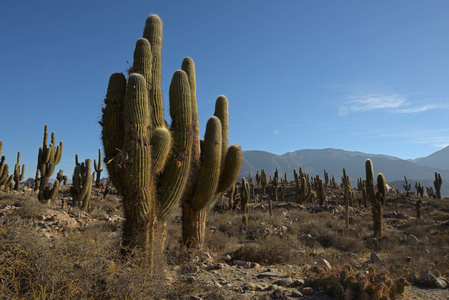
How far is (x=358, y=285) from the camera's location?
18.7ft

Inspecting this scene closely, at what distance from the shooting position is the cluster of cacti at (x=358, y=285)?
5539mm

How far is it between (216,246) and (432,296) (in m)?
6.02

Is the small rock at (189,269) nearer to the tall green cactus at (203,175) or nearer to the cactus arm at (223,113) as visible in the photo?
the tall green cactus at (203,175)

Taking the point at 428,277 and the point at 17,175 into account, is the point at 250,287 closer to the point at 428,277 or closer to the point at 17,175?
the point at 428,277

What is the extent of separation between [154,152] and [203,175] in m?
2.05

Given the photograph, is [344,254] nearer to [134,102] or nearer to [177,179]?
[177,179]

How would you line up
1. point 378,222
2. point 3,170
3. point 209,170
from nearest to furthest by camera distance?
1. point 209,170
2. point 378,222
3. point 3,170

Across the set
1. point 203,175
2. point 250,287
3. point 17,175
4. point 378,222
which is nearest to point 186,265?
point 250,287

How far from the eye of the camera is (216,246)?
10.1 m

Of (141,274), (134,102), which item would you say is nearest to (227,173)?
(134,102)

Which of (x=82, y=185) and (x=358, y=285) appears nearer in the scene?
(x=358, y=285)

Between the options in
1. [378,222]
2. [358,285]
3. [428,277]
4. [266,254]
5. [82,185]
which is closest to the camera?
[358,285]

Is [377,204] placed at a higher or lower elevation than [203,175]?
lower

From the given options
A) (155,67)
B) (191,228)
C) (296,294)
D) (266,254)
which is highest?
(155,67)
